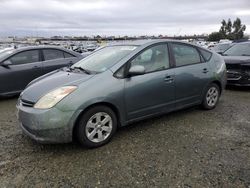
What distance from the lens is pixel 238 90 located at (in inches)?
323

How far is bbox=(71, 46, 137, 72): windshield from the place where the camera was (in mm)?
4504

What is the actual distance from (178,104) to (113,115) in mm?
1521

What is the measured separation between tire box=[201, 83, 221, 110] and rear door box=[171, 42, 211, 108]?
21cm

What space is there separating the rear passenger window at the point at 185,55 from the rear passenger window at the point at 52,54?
4135mm

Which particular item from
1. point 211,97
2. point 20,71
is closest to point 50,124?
point 211,97

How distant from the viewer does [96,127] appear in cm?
400

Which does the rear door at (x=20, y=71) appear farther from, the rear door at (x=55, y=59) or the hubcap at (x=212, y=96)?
the hubcap at (x=212, y=96)

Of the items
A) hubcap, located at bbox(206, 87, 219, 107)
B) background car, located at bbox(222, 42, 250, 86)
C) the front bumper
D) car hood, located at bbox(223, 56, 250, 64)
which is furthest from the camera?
car hood, located at bbox(223, 56, 250, 64)

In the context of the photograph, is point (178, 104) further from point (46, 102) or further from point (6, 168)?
point (6, 168)

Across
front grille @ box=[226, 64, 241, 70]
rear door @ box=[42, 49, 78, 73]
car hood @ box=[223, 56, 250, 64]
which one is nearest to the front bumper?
rear door @ box=[42, 49, 78, 73]

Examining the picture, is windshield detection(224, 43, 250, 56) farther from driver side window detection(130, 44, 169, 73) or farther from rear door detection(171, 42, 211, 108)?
driver side window detection(130, 44, 169, 73)

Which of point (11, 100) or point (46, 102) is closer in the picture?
point (46, 102)

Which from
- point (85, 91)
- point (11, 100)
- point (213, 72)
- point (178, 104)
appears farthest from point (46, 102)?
point (11, 100)

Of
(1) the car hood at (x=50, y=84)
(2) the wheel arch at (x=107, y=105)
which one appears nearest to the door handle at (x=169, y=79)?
(2) the wheel arch at (x=107, y=105)
